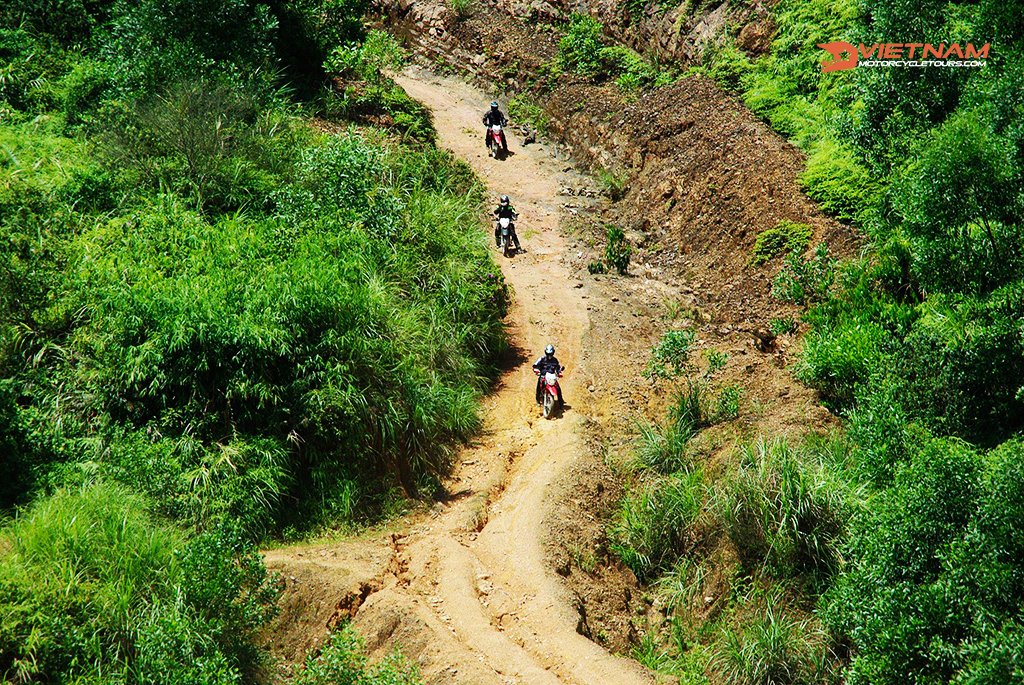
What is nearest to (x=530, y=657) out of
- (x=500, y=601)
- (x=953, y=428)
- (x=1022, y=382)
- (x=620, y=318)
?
(x=500, y=601)

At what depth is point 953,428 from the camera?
1191 centimetres

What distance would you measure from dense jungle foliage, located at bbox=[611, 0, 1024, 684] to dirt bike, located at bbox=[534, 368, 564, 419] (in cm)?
152

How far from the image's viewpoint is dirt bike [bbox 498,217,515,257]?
1902cm

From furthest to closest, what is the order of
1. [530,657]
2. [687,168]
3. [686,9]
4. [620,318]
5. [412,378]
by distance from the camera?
[686,9], [687,168], [620,318], [412,378], [530,657]

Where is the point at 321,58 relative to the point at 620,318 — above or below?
above

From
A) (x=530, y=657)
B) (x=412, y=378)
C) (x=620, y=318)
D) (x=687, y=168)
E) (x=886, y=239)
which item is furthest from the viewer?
(x=687, y=168)

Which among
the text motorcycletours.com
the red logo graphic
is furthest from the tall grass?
the red logo graphic

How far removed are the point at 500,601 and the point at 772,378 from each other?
18.9ft

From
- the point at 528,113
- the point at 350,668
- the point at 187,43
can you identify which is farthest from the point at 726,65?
the point at 350,668

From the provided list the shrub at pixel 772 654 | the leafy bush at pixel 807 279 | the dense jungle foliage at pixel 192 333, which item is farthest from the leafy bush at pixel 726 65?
the shrub at pixel 772 654

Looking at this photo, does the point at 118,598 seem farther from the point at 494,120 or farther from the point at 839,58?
the point at 494,120

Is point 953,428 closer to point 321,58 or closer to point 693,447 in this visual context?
point 693,447

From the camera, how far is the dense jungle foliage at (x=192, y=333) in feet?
30.8

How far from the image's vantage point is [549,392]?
14812mm
